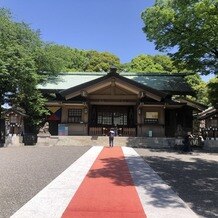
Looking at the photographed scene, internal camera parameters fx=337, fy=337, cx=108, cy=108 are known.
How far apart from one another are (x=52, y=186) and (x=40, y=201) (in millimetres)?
1766

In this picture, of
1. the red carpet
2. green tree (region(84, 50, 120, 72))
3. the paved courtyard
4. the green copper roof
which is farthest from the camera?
green tree (region(84, 50, 120, 72))

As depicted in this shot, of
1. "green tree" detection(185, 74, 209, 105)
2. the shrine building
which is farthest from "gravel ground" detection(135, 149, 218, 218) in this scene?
"green tree" detection(185, 74, 209, 105)

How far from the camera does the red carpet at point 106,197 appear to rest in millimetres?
7066

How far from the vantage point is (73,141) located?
26297 mm

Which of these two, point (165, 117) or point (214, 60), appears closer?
point (214, 60)

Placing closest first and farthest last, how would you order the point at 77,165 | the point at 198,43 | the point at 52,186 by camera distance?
the point at 52,186
the point at 77,165
the point at 198,43

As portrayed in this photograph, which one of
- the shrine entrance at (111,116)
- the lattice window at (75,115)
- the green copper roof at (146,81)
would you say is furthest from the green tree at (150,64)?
the lattice window at (75,115)

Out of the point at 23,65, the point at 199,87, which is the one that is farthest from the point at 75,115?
the point at 199,87

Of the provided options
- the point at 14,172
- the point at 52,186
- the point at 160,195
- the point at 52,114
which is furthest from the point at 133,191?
the point at 52,114

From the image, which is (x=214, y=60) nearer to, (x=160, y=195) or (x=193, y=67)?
(x=193, y=67)

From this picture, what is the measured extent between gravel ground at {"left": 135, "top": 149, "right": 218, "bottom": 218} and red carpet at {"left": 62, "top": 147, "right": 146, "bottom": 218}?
1339 millimetres

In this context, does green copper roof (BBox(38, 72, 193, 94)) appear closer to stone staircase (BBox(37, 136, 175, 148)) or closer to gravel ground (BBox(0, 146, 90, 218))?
stone staircase (BBox(37, 136, 175, 148))

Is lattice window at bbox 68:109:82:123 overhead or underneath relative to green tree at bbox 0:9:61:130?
underneath

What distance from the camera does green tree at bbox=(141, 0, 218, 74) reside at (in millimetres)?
21844
